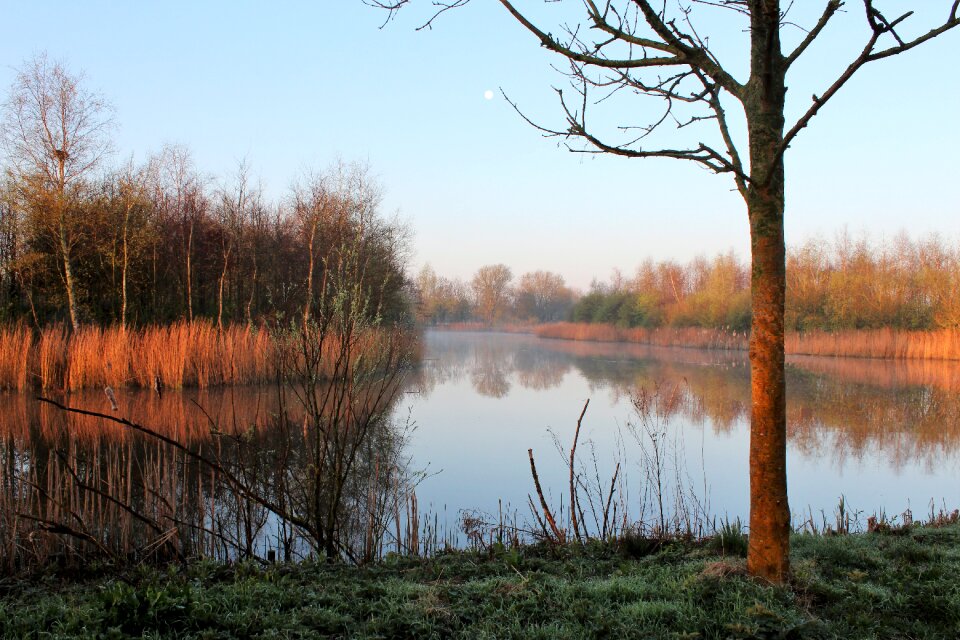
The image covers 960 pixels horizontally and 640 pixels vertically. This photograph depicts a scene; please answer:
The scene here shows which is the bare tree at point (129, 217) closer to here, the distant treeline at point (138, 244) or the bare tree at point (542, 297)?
the distant treeline at point (138, 244)

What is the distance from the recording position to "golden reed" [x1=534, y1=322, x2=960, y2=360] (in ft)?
76.6

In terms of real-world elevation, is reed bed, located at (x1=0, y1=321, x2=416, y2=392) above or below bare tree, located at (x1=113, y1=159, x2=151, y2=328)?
below

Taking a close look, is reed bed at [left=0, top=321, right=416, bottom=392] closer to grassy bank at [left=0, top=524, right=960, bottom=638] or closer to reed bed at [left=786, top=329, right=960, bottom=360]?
grassy bank at [left=0, top=524, right=960, bottom=638]

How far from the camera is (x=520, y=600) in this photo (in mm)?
2703

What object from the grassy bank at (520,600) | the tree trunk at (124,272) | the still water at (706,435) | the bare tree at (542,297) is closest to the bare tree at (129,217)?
the tree trunk at (124,272)

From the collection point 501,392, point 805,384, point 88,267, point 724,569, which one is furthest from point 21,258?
point 805,384

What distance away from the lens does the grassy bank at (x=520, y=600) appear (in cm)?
237

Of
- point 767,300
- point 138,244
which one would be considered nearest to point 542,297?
point 138,244

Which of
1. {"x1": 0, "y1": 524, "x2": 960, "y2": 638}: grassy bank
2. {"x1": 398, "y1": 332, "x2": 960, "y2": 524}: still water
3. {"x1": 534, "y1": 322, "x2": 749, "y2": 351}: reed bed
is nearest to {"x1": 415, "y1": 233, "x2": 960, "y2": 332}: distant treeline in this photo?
{"x1": 534, "y1": 322, "x2": 749, "y2": 351}: reed bed

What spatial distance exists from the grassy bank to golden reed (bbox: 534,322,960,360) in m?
24.3

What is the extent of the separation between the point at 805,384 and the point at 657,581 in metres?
15.1

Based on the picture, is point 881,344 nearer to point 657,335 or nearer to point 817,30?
point 657,335

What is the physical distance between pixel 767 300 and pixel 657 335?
3505cm

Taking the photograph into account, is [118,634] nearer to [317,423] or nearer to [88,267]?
[317,423]
